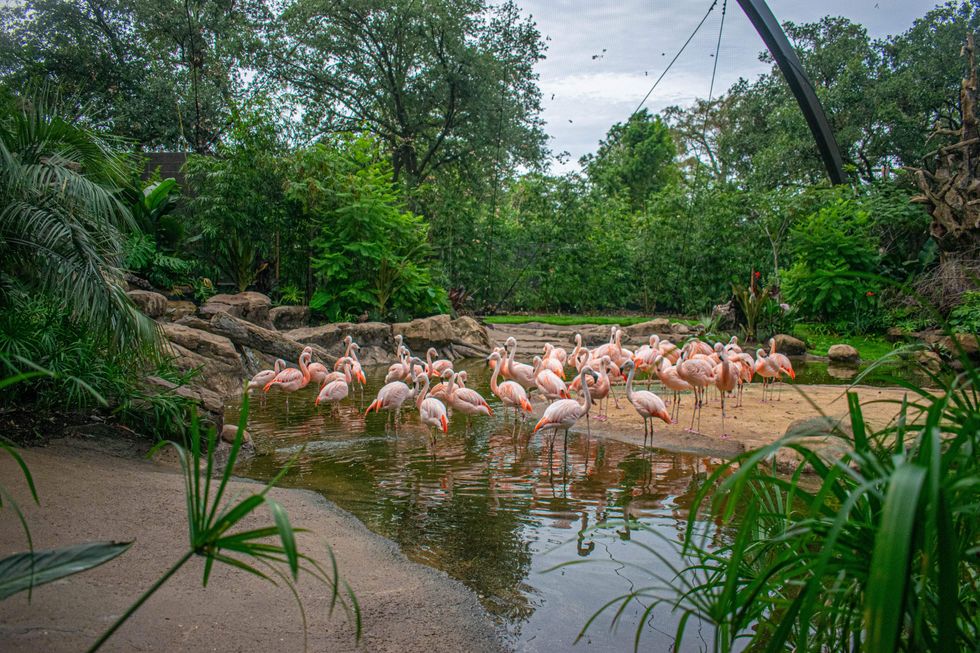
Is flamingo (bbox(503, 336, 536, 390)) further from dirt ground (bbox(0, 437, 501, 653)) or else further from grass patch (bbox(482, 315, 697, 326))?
grass patch (bbox(482, 315, 697, 326))

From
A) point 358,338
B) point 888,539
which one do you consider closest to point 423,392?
point 358,338

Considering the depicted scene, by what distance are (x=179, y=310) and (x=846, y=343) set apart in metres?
12.9

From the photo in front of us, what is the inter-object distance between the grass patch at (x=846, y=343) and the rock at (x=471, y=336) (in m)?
6.65

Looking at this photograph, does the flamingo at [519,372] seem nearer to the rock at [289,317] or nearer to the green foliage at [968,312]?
the rock at [289,317]

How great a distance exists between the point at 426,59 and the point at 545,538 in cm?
1729

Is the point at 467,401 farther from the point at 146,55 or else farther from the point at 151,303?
the point at 146,55

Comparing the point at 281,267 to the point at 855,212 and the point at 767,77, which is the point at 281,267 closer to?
the point at 855,212

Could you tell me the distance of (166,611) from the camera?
8.46 ft

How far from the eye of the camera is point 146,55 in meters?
19.3

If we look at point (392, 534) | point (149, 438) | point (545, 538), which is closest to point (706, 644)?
point (545, 538)

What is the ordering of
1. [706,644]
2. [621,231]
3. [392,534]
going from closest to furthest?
[706,644], [392,534], [621,231]

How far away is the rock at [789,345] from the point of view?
1340cm

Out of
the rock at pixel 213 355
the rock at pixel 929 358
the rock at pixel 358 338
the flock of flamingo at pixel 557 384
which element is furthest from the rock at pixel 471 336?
the rock at pixel 929 358

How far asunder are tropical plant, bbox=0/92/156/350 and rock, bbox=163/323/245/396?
411 centimetres
